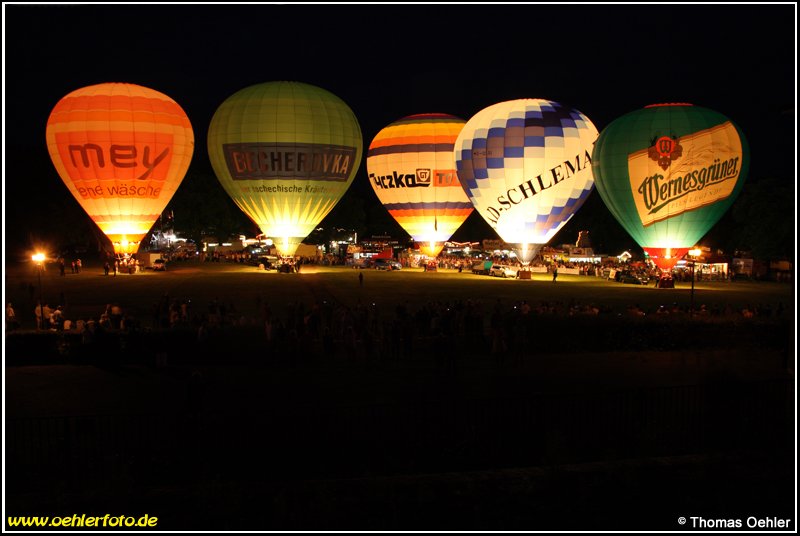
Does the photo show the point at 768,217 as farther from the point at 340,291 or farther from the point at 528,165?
the point at 340,291

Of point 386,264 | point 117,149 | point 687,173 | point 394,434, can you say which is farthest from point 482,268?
point 394,434

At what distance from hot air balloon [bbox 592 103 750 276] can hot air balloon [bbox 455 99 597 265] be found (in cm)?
320

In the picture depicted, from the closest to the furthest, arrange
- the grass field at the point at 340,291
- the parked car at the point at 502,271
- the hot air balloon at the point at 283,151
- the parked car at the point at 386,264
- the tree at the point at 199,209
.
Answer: the grass field at the point at 340,291 < the hot air balloon at the point at 283,151 < the parked car at the point at 502,271 < the parked car at the point at 386,264 < the tree at the point at 199,209

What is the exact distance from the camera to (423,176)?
46219 mm

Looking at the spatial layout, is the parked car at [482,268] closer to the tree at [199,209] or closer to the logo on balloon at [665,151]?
the logo on balloon at [665,151]

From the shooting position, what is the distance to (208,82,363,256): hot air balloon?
40031 mm

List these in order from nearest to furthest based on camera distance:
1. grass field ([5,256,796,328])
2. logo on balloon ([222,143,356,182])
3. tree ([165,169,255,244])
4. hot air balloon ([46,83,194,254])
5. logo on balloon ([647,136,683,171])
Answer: grass field ([5,256,796,328]), logo on balloon ([647,136,683,171]), hot air balloon ([46,83,194,254]), logo on balloon ([222,143,356,182]), tree ([165,169,255,244])

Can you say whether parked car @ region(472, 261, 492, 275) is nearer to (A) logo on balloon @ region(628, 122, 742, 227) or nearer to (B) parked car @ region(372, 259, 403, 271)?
(B) parked car @ region(372, 259, 403, 271)

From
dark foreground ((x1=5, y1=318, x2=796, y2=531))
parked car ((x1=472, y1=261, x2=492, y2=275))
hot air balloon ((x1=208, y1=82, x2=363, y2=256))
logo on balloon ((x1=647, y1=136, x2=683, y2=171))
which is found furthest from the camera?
parked car ((x1=472, y1=261, x2=492, y2=275))

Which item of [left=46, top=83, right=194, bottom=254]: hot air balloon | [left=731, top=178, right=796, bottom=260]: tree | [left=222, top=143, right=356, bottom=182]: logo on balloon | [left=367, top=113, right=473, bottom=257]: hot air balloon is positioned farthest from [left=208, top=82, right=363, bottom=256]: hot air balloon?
[left=731, top=178, right=796, bottom=260]: tree

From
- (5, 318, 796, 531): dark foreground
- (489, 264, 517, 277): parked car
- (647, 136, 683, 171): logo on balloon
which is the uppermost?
(647, 136, 683, 171): logo on balloon

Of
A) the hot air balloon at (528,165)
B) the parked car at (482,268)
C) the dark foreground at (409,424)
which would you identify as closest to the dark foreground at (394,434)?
the dark foreground at (409,424)

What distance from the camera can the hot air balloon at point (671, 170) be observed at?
112ft

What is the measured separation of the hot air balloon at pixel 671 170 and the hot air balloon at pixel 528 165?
3203 mm
